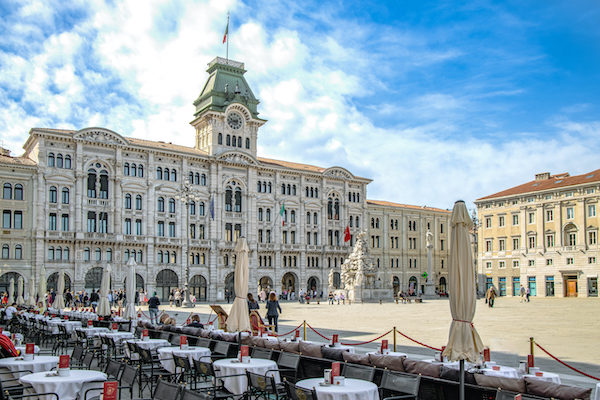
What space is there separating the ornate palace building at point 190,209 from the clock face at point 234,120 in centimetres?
11

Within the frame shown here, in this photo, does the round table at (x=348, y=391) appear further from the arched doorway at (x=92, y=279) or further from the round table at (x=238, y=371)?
the arched doorway at (x=92, y=279)

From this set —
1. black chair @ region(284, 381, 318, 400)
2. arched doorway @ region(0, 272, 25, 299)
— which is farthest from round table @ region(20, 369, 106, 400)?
arched doorway @ region(0, 272, 25, 299)

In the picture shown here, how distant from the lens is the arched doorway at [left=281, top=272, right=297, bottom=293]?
224ft

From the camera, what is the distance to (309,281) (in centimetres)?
7031

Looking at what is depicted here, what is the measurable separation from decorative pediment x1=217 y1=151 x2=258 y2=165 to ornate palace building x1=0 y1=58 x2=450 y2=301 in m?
0.12

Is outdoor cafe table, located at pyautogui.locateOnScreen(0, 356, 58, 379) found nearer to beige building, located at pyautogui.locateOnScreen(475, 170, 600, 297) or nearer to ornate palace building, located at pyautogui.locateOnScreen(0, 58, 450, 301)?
ornate palace building, located at pyautogui.locateOnScreen(0, 58, 450, 301)

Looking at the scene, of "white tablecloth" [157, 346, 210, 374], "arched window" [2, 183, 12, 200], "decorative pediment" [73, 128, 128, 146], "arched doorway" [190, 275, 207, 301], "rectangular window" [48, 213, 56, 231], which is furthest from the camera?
"arched doorway" [190, 275, 207, 301]

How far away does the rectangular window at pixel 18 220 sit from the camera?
166ft

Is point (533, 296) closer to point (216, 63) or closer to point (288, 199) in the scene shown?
point (288, 199)

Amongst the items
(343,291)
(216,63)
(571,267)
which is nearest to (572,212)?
(571,267)

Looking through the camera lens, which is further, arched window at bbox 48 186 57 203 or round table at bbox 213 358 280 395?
arched window at bbox 48 186 57 203

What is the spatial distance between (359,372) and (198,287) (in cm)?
5287

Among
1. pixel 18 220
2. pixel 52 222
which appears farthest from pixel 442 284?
pixel 18 220

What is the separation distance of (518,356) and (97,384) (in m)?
12.1
